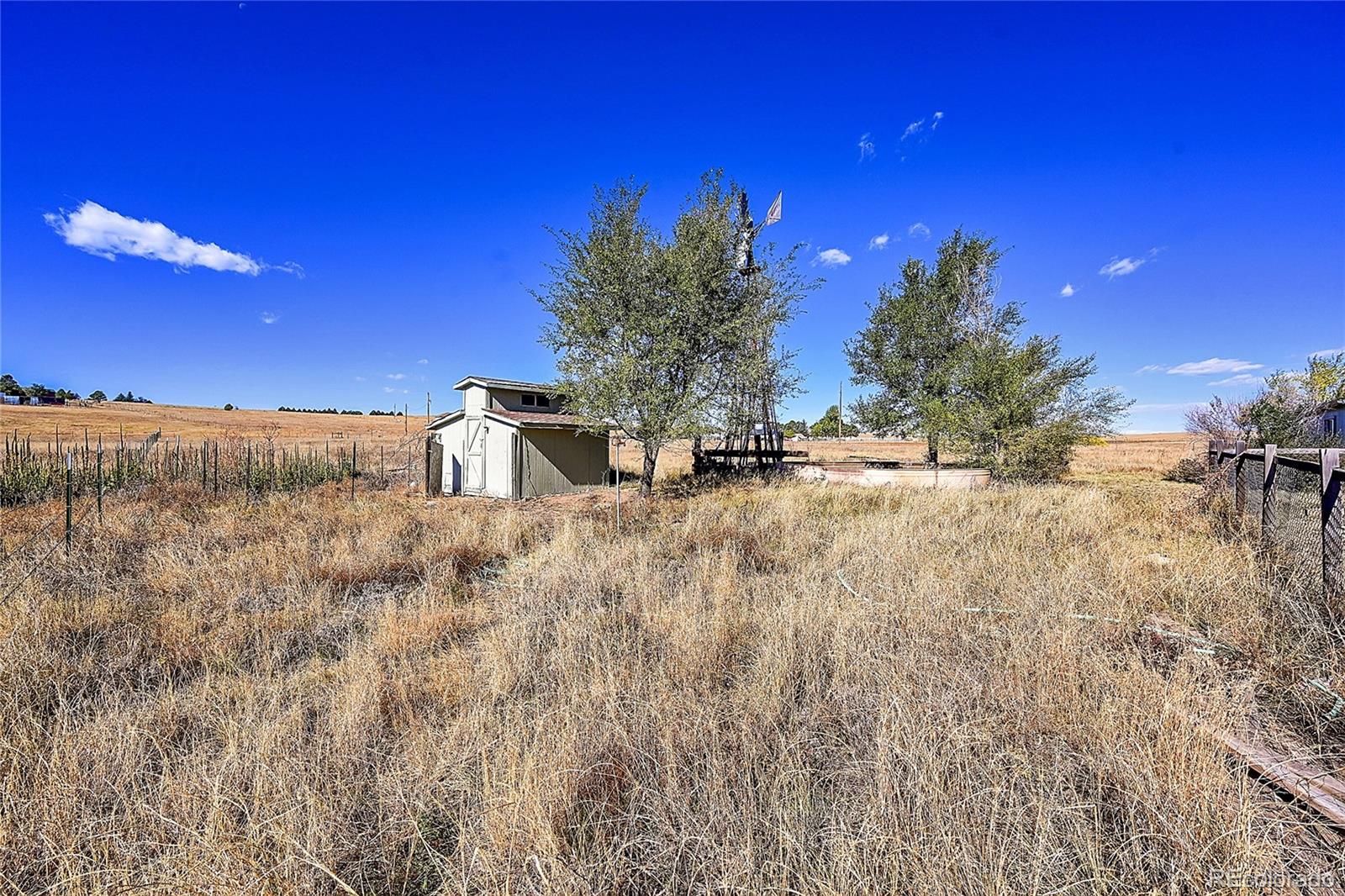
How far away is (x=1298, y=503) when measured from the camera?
4.90 metres

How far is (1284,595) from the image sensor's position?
3.84m

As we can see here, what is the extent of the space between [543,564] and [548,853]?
178 inches

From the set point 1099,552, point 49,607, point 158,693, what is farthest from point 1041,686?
point 49,607

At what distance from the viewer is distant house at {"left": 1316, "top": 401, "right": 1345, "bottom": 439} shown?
15406mm

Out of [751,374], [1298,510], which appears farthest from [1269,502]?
[751,374]

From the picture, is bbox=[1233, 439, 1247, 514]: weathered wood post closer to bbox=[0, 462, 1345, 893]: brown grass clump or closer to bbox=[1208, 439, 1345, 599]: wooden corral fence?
bbox=[1208, 439, 1345, 599]: wooden corral fence

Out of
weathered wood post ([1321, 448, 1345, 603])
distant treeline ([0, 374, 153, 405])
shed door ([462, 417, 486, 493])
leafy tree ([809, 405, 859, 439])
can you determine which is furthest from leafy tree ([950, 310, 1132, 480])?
distant treeline ([0, 374, 153, 405])

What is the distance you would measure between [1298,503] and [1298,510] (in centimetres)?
8

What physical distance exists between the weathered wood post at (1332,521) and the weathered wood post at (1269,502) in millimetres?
1431

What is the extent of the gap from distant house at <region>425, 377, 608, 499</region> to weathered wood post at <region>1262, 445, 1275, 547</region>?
11874 mm

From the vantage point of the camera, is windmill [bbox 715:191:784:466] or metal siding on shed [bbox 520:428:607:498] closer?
windmill [bbox 715:191:784:466]

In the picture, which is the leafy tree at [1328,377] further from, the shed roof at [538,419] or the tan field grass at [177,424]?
the tan field grass at [177,424]

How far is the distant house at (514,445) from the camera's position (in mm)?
14258

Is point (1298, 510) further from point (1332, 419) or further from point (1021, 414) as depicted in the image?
point (1332, 419)
